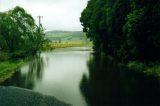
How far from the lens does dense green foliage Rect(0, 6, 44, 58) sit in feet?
230

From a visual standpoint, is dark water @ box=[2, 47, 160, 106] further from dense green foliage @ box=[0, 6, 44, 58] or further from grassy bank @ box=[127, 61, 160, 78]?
dense green foliage @ box=[0, 6, 44, 58]

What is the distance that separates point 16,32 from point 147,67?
33.7 m

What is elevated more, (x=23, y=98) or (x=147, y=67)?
(x=147, y=67)

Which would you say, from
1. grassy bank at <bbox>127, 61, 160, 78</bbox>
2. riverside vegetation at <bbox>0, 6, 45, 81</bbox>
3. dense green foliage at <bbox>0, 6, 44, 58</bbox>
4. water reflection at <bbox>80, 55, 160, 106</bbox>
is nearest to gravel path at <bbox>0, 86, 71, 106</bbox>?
water reflection at <bbox>80, 55, 160, 106</bbox>

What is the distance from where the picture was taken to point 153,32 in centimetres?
4050

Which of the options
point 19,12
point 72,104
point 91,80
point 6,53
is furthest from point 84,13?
point 72,104

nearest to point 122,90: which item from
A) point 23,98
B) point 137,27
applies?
point 23,98

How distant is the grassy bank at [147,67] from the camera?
4169cm

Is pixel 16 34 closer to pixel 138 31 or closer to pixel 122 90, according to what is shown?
pixel 138 31

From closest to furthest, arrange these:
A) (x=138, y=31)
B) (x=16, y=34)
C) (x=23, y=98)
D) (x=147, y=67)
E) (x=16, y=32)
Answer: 1. (x=23, y=98)
2. (x=138, y=31)
3. (x=147, y=67)
4. (x=16, y=34)
5. (x=16, y=32)

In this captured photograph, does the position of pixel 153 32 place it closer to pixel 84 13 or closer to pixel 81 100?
pixel 81 100

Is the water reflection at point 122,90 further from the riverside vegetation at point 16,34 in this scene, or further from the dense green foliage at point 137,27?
the riverside vegetation at point 16,34

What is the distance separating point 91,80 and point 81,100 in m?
11.5

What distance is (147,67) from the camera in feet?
151
